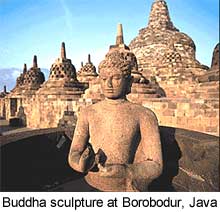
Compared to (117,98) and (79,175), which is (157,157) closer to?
(117,98)

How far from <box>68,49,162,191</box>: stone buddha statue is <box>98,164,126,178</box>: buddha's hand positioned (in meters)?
0.04

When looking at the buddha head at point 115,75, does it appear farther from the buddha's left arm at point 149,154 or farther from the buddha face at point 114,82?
the buddha's left arm at point 149,154

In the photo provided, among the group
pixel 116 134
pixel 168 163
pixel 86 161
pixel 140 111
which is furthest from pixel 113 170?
pixel 168 163

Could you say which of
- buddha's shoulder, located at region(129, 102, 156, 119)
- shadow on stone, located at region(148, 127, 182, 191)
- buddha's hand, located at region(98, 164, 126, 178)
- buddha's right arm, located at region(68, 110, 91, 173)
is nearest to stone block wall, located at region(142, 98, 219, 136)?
shadow on stone, located at region(148, 127, 182, 191)

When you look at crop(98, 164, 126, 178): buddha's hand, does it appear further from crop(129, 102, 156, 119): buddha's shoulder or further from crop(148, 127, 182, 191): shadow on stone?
crop(148, 127, 182, 191): shadow on stone

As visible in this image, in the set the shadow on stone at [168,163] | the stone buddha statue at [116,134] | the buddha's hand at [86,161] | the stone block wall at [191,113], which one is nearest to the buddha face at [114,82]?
the stone buddha statue at [116,134]

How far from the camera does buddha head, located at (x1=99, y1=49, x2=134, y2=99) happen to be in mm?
2143

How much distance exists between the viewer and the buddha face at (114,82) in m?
2.14

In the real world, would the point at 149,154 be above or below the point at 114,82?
below

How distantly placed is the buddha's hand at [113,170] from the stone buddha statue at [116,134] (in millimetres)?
38

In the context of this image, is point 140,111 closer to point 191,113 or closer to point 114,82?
point 114,82

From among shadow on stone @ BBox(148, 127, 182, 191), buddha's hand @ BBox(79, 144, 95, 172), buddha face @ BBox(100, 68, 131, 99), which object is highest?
buddha face @ BBox(100, 68, 131, 99)

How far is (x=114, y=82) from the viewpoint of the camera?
2.16 meters

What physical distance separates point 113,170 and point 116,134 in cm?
34
